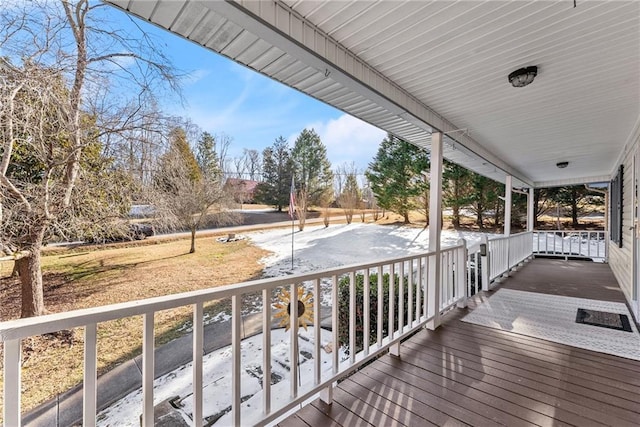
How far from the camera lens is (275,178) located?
1251 centimetres

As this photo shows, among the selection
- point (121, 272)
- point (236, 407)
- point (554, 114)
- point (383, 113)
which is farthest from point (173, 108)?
point (554, 114)

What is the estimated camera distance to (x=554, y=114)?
10.2 feet

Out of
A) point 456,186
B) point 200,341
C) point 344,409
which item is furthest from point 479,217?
point 200,341

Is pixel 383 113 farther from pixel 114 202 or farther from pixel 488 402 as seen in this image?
pixel 114 202

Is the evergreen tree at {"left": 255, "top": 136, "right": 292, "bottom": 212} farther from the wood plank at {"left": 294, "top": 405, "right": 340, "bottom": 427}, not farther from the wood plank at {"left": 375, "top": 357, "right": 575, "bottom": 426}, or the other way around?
the wood plank at {"left": 294, "top": 405, "right": 340, "bottom": 427}

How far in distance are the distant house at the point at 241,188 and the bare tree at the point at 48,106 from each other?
4.79 meters

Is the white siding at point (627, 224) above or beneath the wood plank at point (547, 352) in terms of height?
above

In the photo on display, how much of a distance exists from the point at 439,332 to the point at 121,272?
6665 mm

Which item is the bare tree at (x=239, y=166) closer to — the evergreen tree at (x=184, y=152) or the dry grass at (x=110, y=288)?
the evergreen tree at (x=184, y=152)

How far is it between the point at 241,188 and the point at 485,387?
372 inches

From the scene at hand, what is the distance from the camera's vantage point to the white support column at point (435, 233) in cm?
303

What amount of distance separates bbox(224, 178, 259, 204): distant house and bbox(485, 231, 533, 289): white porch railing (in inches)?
305

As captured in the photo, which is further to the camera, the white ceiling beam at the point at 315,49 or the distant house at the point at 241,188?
the distant house at the point at 241,188

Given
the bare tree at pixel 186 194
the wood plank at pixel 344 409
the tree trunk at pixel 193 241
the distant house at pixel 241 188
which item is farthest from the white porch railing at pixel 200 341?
the distant house at pixel 241 188
